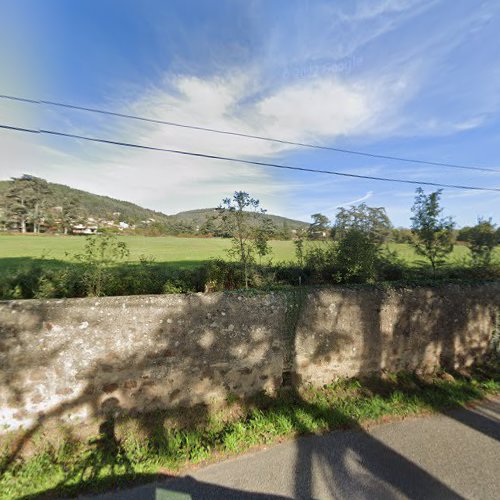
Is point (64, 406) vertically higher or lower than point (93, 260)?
lower

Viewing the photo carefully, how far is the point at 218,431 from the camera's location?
388 centimetres

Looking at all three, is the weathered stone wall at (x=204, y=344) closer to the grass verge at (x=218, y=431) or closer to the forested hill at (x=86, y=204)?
the grass verge at (x=218, y=431)

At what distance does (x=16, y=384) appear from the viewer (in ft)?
11.2

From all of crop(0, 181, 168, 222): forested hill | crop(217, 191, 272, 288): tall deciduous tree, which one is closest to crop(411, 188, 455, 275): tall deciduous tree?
crop(217, 191, 272, 288): tall deciduous tree

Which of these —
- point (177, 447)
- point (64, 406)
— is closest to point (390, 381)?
point (177, 447)

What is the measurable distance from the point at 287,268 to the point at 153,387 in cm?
481

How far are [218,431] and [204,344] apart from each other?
1.24m

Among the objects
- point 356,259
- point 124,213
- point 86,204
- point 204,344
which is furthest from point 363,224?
point 86,204

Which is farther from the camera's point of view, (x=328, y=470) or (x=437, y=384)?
(x=437, y=384)

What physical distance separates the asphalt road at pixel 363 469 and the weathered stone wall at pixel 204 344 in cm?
119

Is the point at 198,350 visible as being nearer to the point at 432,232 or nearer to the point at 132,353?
the point at 132,353

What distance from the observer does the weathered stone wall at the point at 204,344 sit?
350 centimetres

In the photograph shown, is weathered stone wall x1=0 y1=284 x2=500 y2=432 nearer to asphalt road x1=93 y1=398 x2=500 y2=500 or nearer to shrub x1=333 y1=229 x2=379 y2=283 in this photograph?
asphalt road x1=93 y1=398 x2=500 y2=500

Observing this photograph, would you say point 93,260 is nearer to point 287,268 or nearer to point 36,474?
point 36,474
